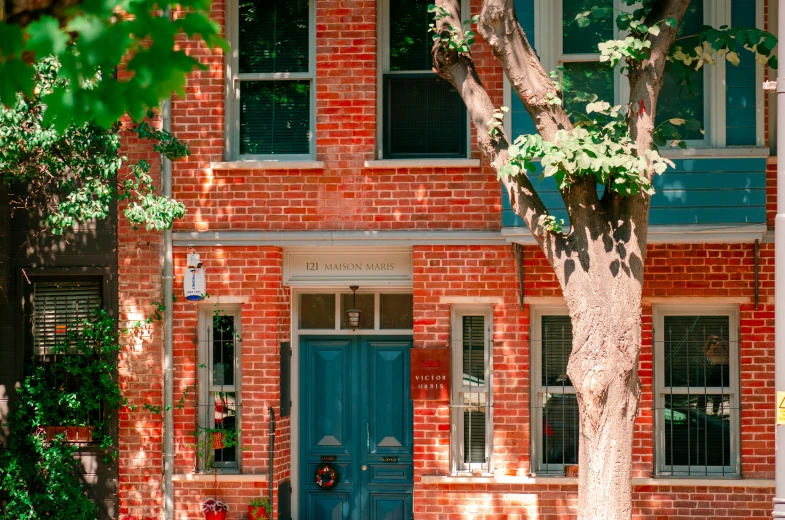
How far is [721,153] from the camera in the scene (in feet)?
36.3

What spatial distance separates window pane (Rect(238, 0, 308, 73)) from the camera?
1201cm

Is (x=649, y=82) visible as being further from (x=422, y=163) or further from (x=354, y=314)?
(x=354, y=314)

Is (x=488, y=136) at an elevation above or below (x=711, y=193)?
above

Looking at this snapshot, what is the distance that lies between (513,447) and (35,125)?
5.68 metres

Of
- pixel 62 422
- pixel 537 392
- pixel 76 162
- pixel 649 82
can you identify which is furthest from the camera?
pixel 62 422

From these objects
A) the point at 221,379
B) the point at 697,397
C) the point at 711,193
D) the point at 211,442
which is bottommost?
the point at 211,442

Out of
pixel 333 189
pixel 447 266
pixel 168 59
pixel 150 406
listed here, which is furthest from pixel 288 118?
pixel 168 59

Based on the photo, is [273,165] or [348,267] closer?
[273,165]

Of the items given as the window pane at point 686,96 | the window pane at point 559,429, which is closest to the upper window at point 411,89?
the window pane at point 686,96

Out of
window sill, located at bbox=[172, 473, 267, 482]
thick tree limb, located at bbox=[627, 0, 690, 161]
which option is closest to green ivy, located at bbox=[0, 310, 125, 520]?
window sill, located at bbox=[172, 473, 267, 482]

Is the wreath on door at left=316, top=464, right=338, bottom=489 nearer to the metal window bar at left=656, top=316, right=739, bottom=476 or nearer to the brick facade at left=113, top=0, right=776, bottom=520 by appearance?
the brick facade at left=113, top=0, right=776, bottom=520

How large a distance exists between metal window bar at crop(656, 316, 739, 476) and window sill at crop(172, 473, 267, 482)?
4276mm

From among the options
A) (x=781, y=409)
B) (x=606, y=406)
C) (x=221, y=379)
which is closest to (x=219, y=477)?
(x=221, y=379)

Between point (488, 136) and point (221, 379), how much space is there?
467 cm
